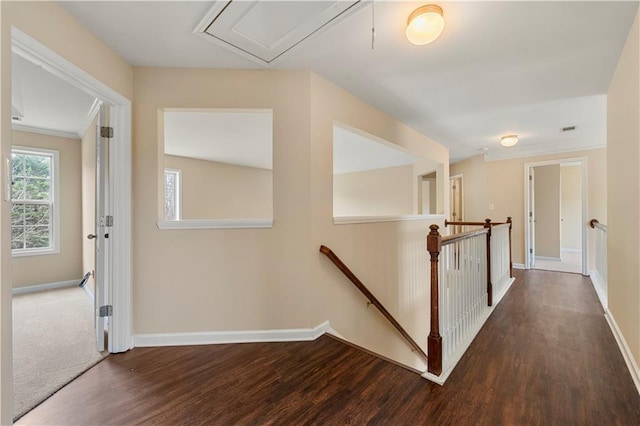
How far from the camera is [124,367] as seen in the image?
6.26 ft

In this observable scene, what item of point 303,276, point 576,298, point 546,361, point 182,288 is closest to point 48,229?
point 182,288

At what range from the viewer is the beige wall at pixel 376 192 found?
6477 mm

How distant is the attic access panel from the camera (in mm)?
1570

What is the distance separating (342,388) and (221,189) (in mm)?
5648

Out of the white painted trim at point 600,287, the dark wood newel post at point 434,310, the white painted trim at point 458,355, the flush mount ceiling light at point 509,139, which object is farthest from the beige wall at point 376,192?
the dark wood newel post at point 434,310

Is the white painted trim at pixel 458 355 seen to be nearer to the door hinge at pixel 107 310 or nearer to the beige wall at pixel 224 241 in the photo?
the beige wall at pixel 224 241

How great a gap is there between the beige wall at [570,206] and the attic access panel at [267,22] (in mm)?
7718

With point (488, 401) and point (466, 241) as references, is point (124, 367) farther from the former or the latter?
point (466, 241)

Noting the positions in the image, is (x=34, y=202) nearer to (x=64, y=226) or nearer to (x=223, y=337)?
(x=64, y=226)

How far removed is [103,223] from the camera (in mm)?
2092

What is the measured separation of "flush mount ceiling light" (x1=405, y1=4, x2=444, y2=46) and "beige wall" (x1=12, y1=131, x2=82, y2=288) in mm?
5059

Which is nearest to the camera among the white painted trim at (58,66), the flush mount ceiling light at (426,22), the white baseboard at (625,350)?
the white painted trim at (58,66)

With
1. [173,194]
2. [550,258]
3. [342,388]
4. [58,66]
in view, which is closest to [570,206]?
[550,258]

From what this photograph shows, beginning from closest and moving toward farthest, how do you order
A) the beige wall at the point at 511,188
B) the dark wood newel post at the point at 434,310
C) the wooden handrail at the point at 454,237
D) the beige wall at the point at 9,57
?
the beige wall at the point at 9,57
the dark wood newel post at the point at 434,310
the wooden handrail at the point at 454,237
the beige wall at the point at 511,188
